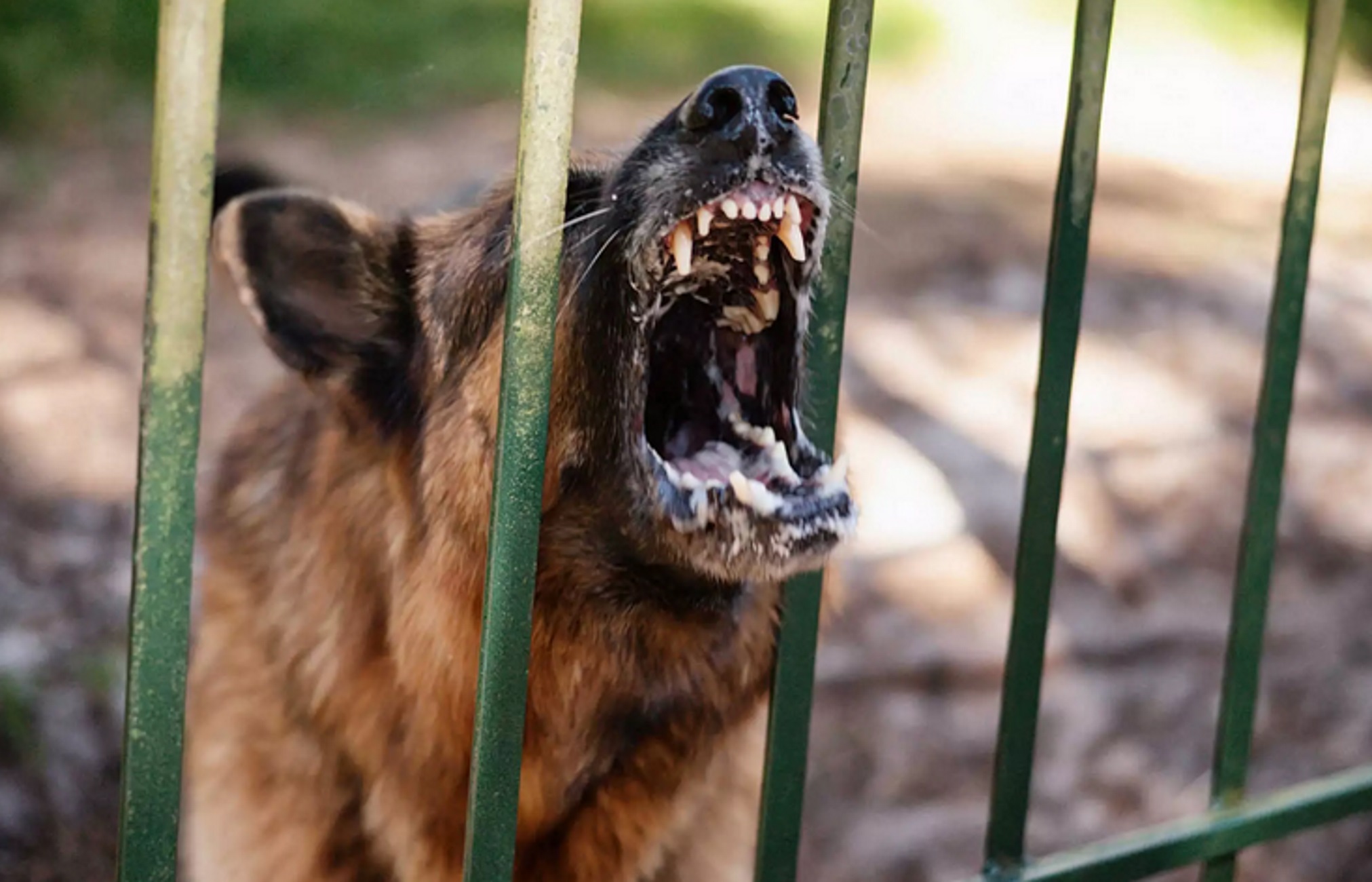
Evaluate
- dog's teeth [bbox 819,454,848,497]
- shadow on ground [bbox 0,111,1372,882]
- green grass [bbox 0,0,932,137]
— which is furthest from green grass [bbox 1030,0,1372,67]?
dog's teeth [bbox 819,454,848,497]

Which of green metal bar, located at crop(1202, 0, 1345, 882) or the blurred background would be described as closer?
green metal bar, located at crop(1202, 0, 1345, 882)

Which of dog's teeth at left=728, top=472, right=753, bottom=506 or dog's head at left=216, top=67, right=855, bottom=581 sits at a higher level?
dog's head at left=216, top=67, right=855, bottom=581

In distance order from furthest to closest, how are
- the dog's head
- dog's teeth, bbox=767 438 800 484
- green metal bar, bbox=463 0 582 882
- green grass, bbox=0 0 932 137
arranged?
green grass, bbox=0 0 932 137, dog's teeth, bbox=767 438 800 484, the dog's head, green metal bar, bbox=463 0 582 882

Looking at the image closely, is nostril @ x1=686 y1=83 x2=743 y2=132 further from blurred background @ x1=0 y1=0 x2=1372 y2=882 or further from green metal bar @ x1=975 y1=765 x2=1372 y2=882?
green metal bar @ x1=975 y1=765 x2=1372 y2=882

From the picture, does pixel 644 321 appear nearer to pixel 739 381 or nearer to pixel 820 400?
pixel 739 381

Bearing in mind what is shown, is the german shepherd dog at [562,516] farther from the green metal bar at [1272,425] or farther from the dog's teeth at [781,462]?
the green metal bar at [1272,425]

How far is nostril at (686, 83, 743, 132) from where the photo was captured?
7.22ft

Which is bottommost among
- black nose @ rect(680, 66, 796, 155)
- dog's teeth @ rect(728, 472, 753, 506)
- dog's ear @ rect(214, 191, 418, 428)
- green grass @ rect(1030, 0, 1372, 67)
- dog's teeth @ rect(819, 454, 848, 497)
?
dog's teeth @ rect(728, 472, 753, 506)

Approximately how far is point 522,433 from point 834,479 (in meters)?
0.74

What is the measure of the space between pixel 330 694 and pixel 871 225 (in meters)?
5.59

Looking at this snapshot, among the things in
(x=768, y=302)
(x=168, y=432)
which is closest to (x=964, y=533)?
(x=768, y=302)

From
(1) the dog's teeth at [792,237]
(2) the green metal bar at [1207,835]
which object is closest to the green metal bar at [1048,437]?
(2) the green metal bar at [1207,835]

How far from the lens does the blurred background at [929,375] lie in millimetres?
4348

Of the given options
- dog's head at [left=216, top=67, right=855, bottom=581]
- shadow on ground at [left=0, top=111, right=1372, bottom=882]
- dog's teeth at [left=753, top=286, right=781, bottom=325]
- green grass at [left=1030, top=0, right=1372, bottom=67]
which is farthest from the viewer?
green grass at [left=1030, top=0, right=1372, bottom=67]
